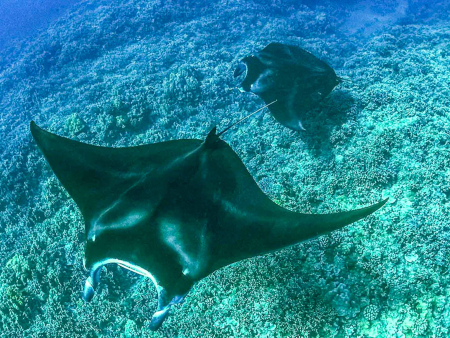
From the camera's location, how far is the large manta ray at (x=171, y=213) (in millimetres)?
1847

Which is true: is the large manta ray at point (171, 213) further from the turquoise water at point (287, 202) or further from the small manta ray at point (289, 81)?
the small manta ray at point (289, 81)

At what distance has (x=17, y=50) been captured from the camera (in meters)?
17.5

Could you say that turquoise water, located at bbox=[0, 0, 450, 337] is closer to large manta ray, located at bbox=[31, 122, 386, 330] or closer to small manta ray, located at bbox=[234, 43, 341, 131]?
small manta ray, located at bbox=[234, 43, 341, 131]

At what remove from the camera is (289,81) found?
4.46 metres

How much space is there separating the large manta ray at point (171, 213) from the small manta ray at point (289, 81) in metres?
1.84

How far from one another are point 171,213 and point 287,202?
78.0 inches

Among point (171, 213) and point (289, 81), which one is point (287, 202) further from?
point (289, 81)

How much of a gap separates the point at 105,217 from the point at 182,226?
64 cm

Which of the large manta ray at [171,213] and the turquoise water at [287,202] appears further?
the turquoise water at [287,202]

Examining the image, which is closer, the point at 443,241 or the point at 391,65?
the point at 443,241

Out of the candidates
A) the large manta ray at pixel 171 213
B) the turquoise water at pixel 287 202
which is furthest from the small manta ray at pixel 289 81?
the large manta ray at pixel 171 213

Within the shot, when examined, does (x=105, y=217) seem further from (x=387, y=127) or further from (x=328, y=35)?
(x=328, y=35)

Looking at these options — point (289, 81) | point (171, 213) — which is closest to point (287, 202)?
point (171, 213)

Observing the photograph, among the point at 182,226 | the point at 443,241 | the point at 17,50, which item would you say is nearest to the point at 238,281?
the point at 182,226
